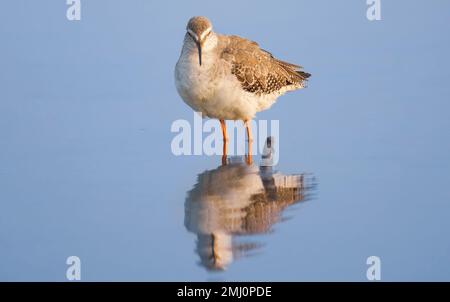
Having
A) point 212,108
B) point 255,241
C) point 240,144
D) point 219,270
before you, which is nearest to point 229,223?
point 255,241

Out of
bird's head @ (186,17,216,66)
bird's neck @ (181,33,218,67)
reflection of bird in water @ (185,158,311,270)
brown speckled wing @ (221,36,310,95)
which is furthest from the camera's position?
brown speckled wing @ (221,36,310,95)

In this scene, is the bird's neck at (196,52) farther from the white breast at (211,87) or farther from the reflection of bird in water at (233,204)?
the reflection of bird in water at (233,204)

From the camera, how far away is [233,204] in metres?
10.7

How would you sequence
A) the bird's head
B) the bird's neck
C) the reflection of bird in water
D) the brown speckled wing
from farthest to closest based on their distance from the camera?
the brown speckled wing, the bird's neck, the bird's head, the reflection of bird in water

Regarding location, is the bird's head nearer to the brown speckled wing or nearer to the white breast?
the white breast

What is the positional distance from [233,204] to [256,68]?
11.5 ft

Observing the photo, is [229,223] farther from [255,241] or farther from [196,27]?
[196,27]

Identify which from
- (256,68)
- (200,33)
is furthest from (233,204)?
(256,68)

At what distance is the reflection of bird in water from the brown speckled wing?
134 centimetres

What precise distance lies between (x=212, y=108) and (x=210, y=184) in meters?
1.73

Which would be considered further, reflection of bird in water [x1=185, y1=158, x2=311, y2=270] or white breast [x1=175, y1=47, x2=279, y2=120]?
white breast [x1=175, y1=47, x2=279, y2=120]

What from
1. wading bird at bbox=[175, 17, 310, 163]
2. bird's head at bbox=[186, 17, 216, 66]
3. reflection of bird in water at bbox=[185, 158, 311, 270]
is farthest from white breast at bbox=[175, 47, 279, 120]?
reflection of bird in water at bbox=[185, 158, 311, 270]

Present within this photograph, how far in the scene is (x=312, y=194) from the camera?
11250mm

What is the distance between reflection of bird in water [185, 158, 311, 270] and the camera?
938 cm
